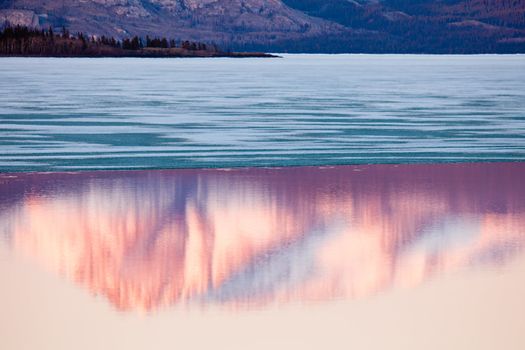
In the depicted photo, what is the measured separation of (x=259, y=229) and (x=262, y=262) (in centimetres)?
133

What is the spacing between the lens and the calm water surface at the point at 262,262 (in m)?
6.46

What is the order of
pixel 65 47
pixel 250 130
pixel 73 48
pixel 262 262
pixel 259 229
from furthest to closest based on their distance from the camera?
1. pixel 73 48
2. pixel 65 47
3. pixel 250 130
4. pixel 259 229
5. pixel 262 262

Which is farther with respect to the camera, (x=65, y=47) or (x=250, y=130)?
(x=65, y=47)

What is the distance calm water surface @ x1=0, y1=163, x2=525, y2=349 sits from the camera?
21.2 feet

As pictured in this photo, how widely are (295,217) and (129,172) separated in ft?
12.3

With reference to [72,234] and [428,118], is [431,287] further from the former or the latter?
[428,118]

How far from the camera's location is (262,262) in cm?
823

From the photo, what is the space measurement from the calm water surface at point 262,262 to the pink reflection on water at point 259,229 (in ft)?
0.07

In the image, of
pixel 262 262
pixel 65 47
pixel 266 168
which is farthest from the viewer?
pixel 65 47

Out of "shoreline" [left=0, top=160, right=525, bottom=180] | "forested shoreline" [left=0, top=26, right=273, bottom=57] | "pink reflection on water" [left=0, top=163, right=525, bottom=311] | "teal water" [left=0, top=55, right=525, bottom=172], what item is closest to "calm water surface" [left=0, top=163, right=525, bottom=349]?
"pink reflection on water" [left=0, top=163, right=525, bottom=311]

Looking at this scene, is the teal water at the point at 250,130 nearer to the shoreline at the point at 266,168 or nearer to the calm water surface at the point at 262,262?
the shoreline at the point at 266,168

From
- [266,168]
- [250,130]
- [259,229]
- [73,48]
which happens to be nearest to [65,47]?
[73,48]

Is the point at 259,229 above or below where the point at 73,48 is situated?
below

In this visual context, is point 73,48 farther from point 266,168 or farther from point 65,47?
point 266,168
